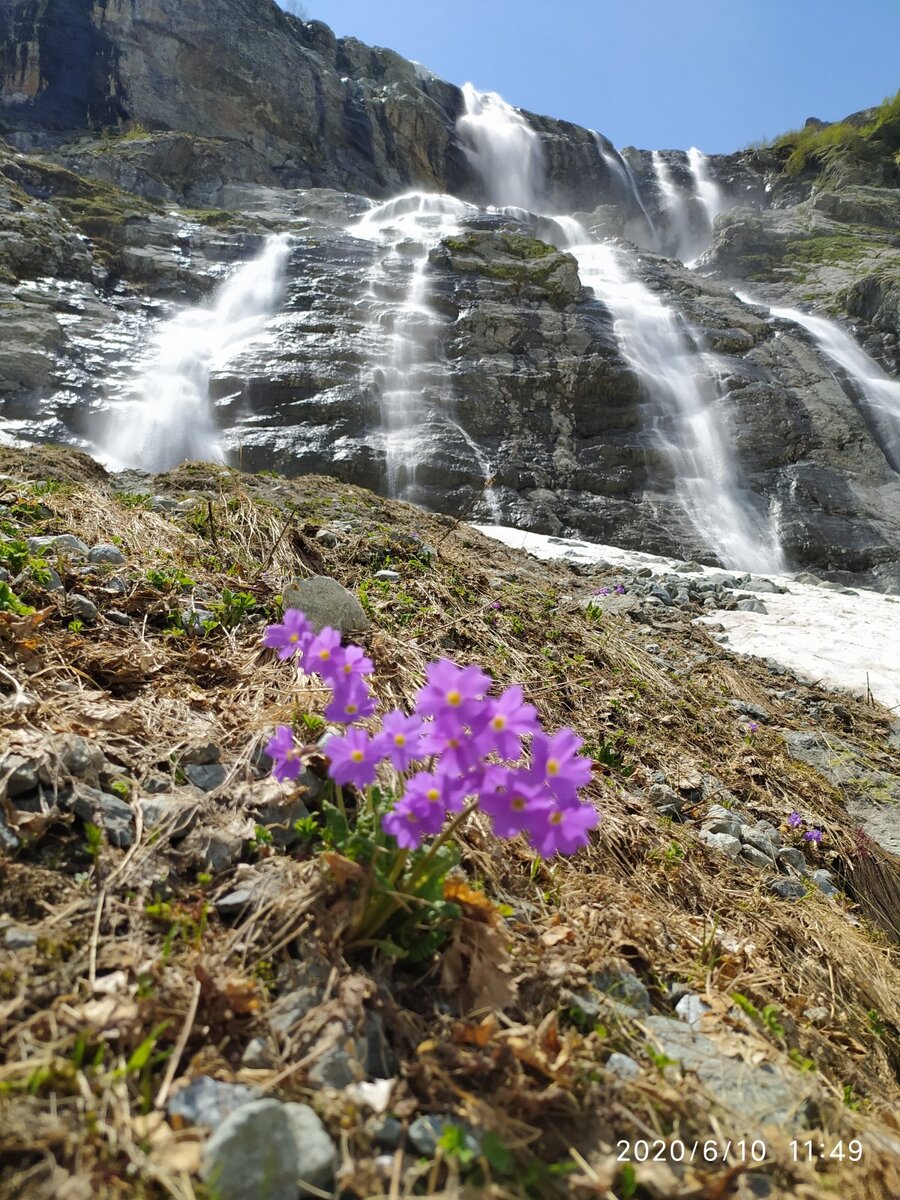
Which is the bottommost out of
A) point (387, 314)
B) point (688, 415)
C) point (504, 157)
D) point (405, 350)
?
point (688, 415)

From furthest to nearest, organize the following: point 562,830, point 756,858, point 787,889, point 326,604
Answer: point 326,604 < point 756,858 < point 787,889 < point 562,830

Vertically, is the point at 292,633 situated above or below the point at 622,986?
above

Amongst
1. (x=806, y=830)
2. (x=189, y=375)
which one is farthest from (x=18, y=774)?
(x=189, y=375)

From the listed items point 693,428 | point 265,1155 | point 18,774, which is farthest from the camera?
point 693,428

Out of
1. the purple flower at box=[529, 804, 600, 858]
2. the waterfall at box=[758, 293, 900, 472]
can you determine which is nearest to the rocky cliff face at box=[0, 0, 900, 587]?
the waterfall at box=[758, 293, 900, 472]

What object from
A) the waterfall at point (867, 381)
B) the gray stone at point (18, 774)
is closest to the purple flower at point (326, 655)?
the gray stone at point (18, 774)

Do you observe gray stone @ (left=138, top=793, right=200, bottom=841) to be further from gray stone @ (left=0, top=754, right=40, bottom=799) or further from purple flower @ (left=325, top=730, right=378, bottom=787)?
purple flower @ (left=325, top=730, right=378, bottom=787)

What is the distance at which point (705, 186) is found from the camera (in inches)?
1235

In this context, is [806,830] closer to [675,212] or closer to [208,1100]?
[208,1100]

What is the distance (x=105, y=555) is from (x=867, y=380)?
17664 mm

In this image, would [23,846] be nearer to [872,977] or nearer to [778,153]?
→ [872,977]

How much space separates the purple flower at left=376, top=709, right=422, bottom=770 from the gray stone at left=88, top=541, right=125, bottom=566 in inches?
74.7

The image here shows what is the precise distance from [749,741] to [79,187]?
20.7m

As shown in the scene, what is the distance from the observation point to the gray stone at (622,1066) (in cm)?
120
